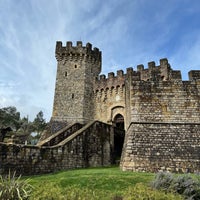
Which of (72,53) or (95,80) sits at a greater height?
(72,53)

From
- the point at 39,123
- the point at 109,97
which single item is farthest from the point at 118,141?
the point at 39,123

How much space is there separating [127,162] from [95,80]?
1539 centimetres

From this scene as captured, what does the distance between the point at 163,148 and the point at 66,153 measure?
203 inches

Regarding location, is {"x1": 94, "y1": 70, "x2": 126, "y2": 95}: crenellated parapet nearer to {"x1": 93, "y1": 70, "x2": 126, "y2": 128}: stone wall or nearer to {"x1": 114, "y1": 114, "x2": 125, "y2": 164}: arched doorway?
{"x1": 93, "y1": 70, "x2": 126, "y2": 128}: stone wall

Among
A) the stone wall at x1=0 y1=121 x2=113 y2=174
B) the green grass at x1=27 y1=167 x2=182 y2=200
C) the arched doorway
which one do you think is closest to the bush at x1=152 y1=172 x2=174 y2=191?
the green grass at x1=27 y1=167 x2=182 y2=200

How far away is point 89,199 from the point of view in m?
4.72

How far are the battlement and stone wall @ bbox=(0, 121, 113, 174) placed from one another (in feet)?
35.8

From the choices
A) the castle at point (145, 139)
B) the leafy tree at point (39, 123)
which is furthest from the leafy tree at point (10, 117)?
the castle at point (145, 139)

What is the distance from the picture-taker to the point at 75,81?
22688 millimetres

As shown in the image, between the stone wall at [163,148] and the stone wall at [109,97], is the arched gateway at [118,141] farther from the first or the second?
the stone wall at [163,148]

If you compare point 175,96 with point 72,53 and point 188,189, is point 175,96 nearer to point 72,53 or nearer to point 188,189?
point 188,189

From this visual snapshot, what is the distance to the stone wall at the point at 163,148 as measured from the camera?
8930 millimetres

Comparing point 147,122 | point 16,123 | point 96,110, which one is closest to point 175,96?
point 147,122

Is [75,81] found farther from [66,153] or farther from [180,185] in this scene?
[180,185]
